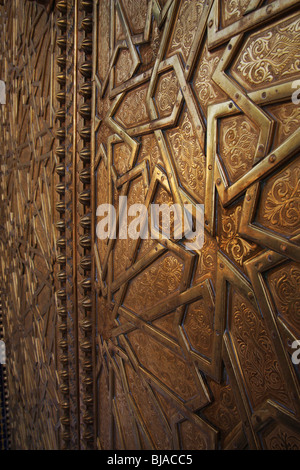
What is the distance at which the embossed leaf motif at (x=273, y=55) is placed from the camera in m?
→ 0.57

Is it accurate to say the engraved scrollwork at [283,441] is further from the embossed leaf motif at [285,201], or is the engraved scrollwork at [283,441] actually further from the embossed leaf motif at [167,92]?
the embossed leaf motif at [167,92]

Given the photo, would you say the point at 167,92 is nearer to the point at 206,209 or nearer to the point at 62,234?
the point at 206,209

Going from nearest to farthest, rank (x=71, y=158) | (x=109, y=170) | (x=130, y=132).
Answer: (x=130, y=132) → (x=109, y=170) → (x=71, y=158)

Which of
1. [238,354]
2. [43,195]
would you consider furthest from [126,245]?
[43,195]

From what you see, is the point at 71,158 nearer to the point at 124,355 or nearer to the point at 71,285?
the point at 71,285

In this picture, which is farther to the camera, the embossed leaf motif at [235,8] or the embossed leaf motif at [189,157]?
the embossed leaf motif at [189,157]

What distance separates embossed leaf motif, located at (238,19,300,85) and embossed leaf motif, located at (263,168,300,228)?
19 cm

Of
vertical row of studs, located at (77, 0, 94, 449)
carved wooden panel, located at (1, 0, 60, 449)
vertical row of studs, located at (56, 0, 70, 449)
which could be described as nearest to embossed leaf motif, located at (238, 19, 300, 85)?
vertical row of studs, located at (77, 0, 94, 449)

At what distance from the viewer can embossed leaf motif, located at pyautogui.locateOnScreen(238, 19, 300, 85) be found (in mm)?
571

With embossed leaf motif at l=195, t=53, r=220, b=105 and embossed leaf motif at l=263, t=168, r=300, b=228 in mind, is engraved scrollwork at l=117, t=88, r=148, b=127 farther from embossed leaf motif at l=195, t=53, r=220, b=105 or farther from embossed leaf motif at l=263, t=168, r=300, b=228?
embossed leaf motif at l=263, t=168, r=300, b=228

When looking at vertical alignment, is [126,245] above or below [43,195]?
below

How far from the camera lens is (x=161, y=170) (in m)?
0.87

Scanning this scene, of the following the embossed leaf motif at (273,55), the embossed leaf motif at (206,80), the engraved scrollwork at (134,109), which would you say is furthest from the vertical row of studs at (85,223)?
the embossed leaf motif at (273,55)

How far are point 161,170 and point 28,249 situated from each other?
114cm
